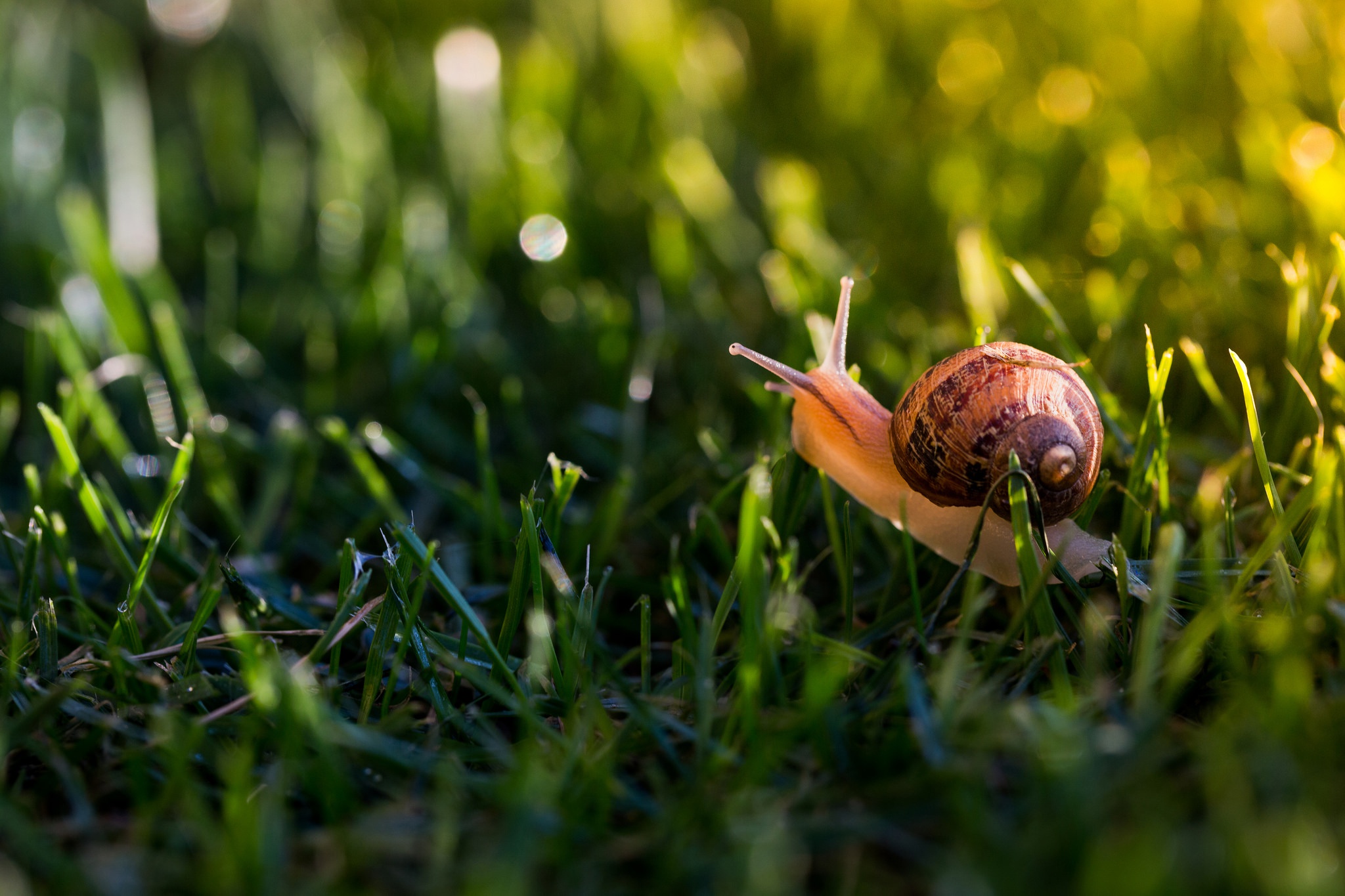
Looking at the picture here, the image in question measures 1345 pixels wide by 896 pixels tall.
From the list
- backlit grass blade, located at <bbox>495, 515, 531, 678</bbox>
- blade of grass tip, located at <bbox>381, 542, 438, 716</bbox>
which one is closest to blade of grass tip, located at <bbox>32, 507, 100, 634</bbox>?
blade of grass tip, located at <bbox>381, 542, 438, 716</bbox>

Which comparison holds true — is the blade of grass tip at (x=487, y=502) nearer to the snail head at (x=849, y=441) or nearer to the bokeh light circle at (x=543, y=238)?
the snail head at (x=849, y=441)

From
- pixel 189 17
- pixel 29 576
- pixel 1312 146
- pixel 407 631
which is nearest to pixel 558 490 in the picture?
pixel 407 631

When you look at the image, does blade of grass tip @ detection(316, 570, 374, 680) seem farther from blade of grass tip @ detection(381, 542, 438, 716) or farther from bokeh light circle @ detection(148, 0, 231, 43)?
bokeh light circle @ detection(148, 0, 231, 43)

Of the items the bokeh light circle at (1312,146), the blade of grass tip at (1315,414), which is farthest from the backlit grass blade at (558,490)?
the bokeh light circle at (1312,146)

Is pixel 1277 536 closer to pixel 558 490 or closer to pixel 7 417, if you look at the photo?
pixel 558 490

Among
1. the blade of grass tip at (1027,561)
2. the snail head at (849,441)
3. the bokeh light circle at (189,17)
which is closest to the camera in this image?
the blade of grass tip at (1027,561)

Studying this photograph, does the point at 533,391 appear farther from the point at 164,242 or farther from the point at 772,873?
the point at 772,873

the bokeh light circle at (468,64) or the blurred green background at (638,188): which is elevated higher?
the bokeh light circle at (468,64)
